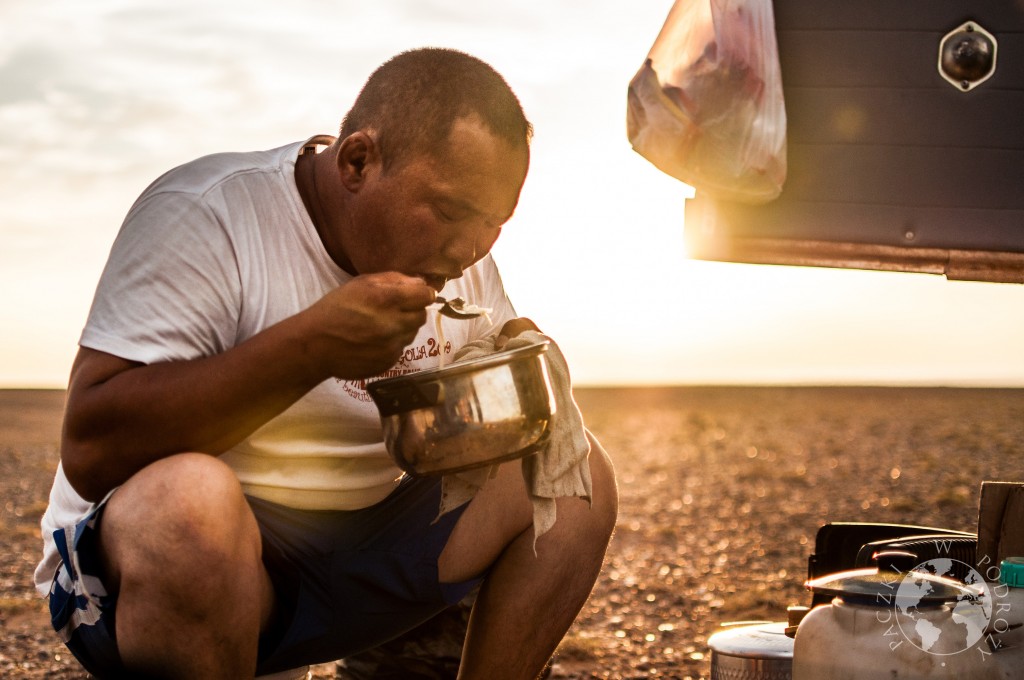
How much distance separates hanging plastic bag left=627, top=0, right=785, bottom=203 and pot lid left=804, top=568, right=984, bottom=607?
4.61ft

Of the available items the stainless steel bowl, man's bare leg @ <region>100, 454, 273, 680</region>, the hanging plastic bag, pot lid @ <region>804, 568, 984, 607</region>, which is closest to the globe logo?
pot lid @ <region>804, 568, 984, 607</region>

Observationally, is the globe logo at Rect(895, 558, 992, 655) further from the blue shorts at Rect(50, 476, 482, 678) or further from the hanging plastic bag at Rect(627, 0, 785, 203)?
the hanging plastic bag at Rect(627, 0, 785, 203)

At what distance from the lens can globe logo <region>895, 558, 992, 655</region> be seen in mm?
2027

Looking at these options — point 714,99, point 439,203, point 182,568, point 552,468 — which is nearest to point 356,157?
point 439,203

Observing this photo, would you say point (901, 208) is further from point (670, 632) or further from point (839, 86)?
point (670, 632)

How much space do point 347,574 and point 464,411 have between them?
0.53 metres

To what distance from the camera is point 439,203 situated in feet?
7.02

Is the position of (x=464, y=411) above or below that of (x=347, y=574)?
above

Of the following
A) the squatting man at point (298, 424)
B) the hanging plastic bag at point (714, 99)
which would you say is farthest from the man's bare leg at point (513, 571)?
the hanging plastic bag at point (714, 99)

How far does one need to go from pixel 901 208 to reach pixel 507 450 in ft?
5.99

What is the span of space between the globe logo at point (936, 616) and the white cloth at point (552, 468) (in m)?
0.68

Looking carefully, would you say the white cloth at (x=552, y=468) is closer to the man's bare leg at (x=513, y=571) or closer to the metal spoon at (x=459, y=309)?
the man's bare leg at (x=513, y=571)

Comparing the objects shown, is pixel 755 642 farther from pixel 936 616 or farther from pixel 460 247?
pixel 460 247

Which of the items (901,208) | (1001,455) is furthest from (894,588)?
(1001,455)
